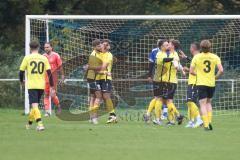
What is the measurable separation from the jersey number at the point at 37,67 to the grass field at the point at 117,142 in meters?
1.28

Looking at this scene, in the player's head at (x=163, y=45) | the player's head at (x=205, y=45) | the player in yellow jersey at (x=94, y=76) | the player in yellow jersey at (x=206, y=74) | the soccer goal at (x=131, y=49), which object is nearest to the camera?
the player's head at (x=205, y=45)

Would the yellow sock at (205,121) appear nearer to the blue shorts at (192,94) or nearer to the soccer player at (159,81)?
the blue shorts at (192,94)

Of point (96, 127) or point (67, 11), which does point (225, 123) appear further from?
point (67, 11)

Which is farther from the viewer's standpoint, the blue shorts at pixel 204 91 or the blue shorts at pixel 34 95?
the blue shorts at pixel 204 91

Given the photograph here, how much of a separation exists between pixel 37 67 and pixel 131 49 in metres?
9.43

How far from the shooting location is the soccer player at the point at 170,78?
20.1 metres

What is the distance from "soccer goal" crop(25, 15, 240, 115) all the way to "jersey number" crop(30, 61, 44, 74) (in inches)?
267

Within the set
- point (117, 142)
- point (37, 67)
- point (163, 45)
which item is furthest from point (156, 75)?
point (117, 142)

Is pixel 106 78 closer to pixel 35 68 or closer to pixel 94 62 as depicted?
pixel 94 62

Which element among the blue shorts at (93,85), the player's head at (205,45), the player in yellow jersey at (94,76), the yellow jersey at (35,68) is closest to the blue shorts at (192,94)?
the player's head at (205,45)

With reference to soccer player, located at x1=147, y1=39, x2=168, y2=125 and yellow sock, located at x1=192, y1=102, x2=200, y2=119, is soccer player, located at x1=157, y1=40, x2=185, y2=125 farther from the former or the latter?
yellow sock, located at x1=192, y1=102, x2=200, y2=119

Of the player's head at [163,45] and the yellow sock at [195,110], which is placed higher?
the player's head at [163,45]

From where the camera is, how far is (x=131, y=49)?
27062mm

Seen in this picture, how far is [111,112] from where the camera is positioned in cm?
2094
